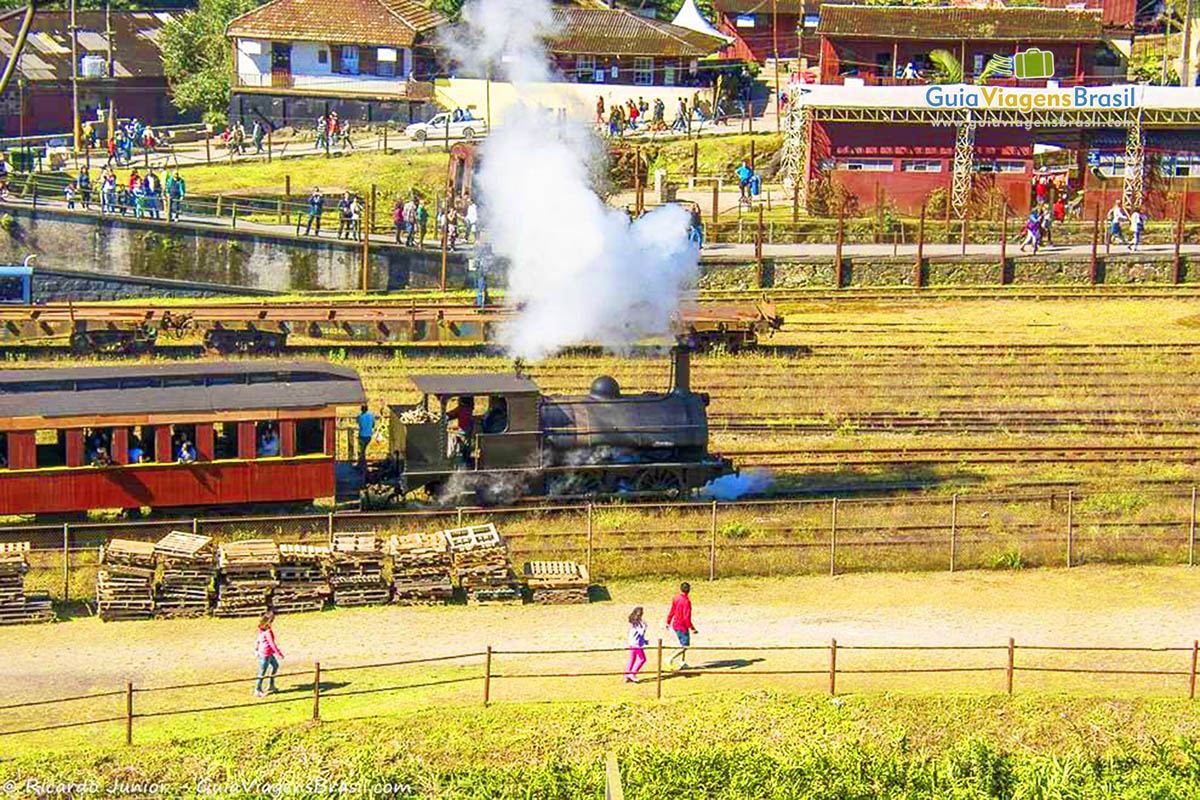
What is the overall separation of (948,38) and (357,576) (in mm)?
47844

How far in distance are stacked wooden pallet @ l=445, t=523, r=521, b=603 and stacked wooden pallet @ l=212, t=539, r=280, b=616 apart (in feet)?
9.91

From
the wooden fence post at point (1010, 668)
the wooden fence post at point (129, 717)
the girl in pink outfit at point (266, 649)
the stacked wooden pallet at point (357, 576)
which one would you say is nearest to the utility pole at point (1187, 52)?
the wooden fence post at point (1010, 668)

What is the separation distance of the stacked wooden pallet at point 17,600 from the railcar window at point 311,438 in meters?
5.49

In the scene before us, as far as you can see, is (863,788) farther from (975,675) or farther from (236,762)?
(236,762)

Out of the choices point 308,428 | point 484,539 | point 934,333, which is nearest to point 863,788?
point 484,539

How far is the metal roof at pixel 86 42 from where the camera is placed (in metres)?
86.2

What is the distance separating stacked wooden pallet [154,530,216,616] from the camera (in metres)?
28.7

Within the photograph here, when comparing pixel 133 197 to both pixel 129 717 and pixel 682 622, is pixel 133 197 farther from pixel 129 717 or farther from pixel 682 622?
pixel 129 717

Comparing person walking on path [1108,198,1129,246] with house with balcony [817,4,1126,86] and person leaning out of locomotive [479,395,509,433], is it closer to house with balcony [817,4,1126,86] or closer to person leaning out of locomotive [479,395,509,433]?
house with balcony [817,4,1126,86]

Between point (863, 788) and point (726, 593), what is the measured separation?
8.37 m

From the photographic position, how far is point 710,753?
23188 millimetres

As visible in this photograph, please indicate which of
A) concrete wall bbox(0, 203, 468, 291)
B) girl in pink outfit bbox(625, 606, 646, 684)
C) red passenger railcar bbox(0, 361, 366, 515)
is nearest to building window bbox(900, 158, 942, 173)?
concrete wall bbox(0, 203, 468, 291)

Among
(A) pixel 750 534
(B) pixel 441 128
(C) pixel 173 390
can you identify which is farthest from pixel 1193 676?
(B) pixel 441 128

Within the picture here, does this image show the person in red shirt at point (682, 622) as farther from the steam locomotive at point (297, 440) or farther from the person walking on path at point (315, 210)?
the person walking on path at point (315, 210)
